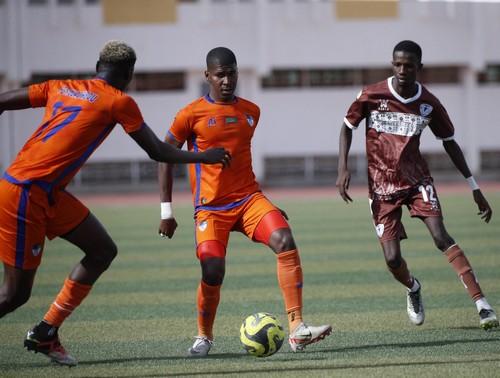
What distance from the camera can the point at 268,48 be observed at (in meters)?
33.7

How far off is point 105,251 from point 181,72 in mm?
27959

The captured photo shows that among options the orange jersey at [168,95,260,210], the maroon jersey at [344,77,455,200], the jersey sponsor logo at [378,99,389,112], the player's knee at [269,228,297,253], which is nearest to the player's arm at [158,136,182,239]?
the orange jersey at [168,95,260,210]

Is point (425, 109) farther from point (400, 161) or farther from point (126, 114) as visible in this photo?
point (126, 114)

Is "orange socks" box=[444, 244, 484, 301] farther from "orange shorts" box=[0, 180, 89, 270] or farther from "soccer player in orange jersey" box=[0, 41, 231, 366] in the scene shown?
"orange shorts" box=[0, 180, 89, 270]

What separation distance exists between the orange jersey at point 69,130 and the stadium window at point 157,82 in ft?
92.3

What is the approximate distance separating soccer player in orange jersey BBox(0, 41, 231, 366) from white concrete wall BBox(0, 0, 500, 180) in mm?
26625

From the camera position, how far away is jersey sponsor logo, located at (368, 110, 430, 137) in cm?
866

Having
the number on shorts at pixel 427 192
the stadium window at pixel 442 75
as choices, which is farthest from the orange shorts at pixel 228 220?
the stadium window at pixel 442 75

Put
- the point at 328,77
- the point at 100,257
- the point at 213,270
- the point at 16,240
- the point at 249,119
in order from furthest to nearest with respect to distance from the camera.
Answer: the point at 328,77 → the point at 249,119 → the point at 213,270 → the point at 100,257 → the point at 16,240

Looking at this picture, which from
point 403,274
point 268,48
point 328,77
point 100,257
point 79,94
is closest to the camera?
point 79,94

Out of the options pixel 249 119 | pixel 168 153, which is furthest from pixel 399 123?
pixel 168 153

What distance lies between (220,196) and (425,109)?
2.18 meters

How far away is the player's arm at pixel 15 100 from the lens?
693 cm

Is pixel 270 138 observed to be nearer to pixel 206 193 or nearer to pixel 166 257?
pixel 166 257
